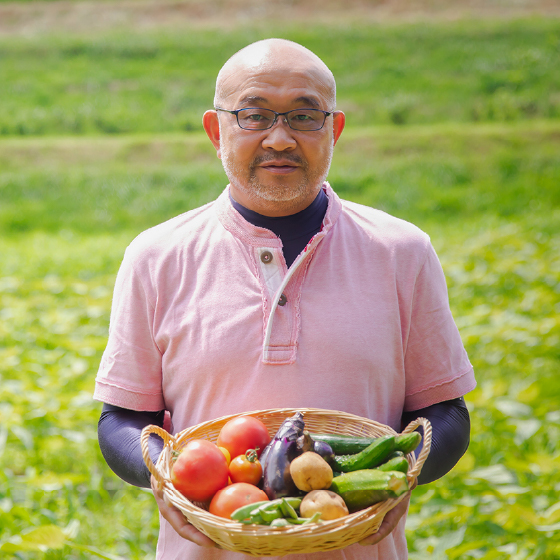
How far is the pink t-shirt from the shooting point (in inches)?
63.3

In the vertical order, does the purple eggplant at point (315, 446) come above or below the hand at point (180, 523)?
above

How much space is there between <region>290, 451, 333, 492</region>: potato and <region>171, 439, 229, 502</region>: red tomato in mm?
167

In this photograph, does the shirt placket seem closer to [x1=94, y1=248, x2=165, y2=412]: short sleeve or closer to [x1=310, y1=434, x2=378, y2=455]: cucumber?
[x1=310, y1=434, x2=378, y2=455]: cucumber

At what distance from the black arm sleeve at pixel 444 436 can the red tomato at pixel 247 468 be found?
42 centimetres

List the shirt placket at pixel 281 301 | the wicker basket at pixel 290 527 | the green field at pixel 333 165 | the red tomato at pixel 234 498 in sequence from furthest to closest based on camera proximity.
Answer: the green field at pixel 333 165, the shirt placket at pixel 281 301, the red tomato at pixel 234 498, the wicker basket at pixel 290 527

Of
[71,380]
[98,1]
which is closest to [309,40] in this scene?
[98,1]

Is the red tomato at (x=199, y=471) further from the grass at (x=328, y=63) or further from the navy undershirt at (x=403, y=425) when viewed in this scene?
the grass at (x=328, y=63)

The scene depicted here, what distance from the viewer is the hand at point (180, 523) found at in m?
1.38

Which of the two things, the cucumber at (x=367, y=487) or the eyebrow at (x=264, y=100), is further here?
the eyebrow at (x=264, y=100)

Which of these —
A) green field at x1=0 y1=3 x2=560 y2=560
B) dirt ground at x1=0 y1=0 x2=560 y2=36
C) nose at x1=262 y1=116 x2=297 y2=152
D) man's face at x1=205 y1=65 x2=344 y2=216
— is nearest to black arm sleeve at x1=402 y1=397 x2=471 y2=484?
man's face at x1=205 y1=65 x2=344 y2=216


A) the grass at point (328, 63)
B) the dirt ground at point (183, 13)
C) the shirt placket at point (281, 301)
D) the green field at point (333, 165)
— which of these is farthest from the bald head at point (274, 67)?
the dirt ground at point (183, 13)

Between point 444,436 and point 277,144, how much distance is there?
858 mm

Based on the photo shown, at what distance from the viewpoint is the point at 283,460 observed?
1444mm

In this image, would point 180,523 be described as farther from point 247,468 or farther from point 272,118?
point 272,118
